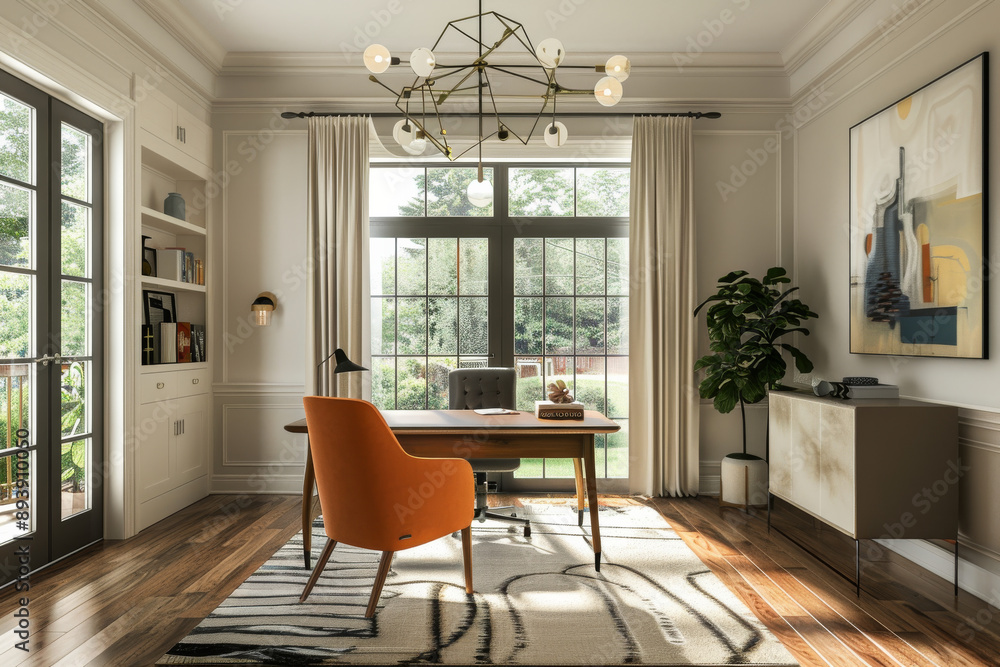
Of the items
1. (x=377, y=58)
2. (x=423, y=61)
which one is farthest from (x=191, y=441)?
(x=423, y=61)

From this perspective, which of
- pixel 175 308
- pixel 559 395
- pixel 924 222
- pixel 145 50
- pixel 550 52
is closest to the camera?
pixel 550 52

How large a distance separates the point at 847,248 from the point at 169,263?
170 inches

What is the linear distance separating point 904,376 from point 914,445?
61cm

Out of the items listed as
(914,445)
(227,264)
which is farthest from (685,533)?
(227,264)

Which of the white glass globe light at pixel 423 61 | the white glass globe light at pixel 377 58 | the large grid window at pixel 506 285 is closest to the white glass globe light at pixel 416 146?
the white glass globe light at pixel 377 58

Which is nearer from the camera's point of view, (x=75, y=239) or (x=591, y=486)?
(x=591, y=486)

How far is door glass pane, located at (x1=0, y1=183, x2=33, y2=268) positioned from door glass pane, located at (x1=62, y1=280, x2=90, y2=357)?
1.01 feet

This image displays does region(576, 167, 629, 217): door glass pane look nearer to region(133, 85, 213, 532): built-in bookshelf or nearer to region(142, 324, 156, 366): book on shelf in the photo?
region(133, 85, 213, 532): built-in bookshelf

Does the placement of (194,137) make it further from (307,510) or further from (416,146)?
(307,510)

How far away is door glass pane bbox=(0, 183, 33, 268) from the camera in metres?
2.76

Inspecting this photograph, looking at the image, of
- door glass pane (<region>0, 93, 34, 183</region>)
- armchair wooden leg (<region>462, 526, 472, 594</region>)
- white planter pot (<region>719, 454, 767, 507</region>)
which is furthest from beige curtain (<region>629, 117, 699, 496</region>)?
door glass pane (<region>0, 93, 34, 183</region>)

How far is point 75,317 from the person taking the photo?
327 centimetres

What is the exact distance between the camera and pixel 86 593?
2.71 meters

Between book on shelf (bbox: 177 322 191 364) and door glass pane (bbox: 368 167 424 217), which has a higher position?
door glass pane (bbox: 368 167 424 217)
